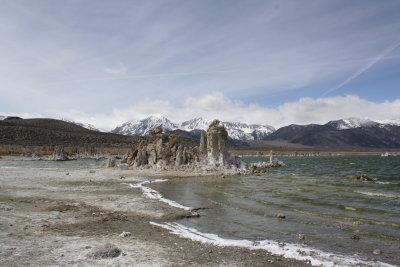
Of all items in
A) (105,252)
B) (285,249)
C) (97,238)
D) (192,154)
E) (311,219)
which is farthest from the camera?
(192,154)

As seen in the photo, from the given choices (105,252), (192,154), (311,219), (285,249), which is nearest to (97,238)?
(105,252)

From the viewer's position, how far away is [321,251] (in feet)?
40.1

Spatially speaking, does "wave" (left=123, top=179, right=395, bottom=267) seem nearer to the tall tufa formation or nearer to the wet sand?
the wet sand

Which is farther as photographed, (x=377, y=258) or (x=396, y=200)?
(x=396, y=200)

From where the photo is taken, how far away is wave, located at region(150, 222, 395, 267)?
11.0 m

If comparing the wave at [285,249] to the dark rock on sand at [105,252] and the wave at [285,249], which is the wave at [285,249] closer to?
the wave at [285,249]

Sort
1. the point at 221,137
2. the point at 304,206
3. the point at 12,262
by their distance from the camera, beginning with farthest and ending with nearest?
the point at 221,137, the point at 304,206, the point at 12,262

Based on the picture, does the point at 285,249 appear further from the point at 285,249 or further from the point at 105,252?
the point at 105,252

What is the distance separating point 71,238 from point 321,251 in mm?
9873

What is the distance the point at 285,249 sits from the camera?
40.1 feet

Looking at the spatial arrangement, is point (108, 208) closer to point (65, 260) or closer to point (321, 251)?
point (65, 260)

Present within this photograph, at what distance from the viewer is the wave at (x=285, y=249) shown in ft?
36.0

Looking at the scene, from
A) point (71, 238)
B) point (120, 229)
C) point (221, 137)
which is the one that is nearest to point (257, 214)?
point (120, 229)

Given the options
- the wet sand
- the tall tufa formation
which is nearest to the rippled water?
the wet sand
